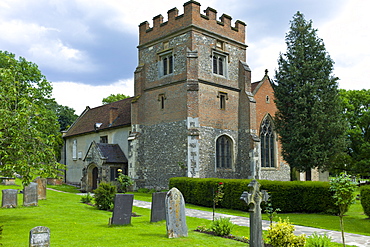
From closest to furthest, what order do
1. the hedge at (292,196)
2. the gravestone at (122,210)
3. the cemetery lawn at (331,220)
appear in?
the gravestone at (122,210) < the cemetery lawn at (331,220) < the hedge at (292,196)

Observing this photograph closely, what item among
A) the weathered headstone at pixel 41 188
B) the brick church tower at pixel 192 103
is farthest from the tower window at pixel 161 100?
the weathered headstone at pixel 41 188

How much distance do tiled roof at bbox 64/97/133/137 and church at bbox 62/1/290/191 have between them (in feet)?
5.93

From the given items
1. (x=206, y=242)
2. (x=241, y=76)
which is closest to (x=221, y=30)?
(x=241, y=76)

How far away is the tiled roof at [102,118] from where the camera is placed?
1268 inches

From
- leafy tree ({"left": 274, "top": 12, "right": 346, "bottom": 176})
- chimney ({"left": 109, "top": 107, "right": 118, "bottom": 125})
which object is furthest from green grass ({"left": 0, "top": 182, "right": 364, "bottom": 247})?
chimney ({"left": 109, "top": 107, "right": 118, "bottom": 125})

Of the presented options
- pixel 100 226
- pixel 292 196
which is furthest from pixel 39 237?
pixel 292 196

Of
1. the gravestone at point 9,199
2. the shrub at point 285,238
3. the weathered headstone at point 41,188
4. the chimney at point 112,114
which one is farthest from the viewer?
the chimney at point 112,114

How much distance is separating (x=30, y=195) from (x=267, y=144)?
19647 millimetres

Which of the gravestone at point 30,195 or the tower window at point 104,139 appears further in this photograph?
the tower window at point 104,139

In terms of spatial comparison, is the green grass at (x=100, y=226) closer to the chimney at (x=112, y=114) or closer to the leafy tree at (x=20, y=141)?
the leafy tree at (x=20, y=141)

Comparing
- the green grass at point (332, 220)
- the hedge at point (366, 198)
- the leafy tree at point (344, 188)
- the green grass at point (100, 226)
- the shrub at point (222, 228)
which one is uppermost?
the leafy tree at point (344, 188)

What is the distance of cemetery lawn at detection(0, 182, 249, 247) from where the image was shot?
986 centimetres

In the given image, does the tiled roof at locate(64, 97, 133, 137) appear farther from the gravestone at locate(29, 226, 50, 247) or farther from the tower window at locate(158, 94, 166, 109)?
the gravestone at locate(29, 226, 50, 247)

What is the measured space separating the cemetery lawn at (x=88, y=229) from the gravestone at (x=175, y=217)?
0.87 feet
